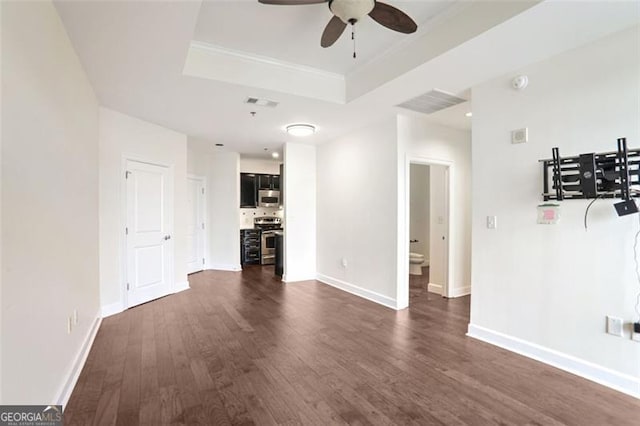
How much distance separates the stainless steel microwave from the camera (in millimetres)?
7926

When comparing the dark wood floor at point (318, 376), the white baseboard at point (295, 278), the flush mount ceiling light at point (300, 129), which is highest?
the flush mount ceiling light at point (300, 129)

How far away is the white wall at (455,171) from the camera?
4.50m

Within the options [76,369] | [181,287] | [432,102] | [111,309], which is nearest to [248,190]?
[181,287]

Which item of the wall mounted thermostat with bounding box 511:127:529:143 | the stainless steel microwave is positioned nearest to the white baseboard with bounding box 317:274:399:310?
the wall mounted thermostat with bounding box 511:127:529:143

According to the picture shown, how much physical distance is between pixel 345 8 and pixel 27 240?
2.28m

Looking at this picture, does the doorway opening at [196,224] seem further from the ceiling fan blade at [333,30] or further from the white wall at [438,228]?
the ceiling fan blade at [333,30]

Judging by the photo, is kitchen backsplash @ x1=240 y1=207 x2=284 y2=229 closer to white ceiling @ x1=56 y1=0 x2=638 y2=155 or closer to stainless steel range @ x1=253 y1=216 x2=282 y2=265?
stainless steel range @ x1=253 y1=216 x2=282 y2=265

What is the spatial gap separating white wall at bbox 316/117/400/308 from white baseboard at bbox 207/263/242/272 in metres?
2.06

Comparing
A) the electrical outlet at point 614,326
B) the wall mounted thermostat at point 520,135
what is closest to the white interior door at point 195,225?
the wall mounted thermostat at point 520,135

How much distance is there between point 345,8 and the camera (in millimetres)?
2020

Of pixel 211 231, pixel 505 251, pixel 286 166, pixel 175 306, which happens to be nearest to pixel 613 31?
pixel 505 251

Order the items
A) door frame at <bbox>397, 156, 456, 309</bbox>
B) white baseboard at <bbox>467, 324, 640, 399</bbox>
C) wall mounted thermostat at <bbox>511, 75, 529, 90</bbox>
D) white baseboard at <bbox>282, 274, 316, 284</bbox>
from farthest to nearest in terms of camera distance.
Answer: white baseboard at <bbox>282, 274, 316, 284</bbox>, door frame at <bbox>397, 156, 456, 309</bbox>, wall mounted thermostat at <bbox>511, 75, 529, 90</bbox>, white baseboard at <bbox>467, 324, 640, 399</bbox>

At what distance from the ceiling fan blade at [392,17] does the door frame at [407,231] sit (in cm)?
226

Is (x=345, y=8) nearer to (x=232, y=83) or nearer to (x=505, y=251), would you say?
(x=232, y=83)
